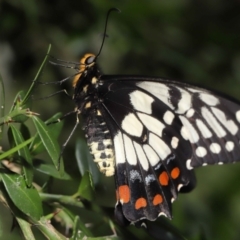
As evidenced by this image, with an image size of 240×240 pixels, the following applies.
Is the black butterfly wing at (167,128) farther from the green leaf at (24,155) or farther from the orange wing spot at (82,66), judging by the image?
the green leaf at (24,155)

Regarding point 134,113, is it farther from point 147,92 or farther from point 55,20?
point 55,20

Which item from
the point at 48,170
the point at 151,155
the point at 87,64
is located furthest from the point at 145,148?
the point at 48,170

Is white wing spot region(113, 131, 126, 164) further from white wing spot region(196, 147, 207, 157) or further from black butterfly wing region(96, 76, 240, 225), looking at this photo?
white wing spot region(196, 147, 207, 157)

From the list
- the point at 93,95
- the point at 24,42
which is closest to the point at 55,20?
the point at 24,42

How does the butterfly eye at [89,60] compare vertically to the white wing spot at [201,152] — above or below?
above

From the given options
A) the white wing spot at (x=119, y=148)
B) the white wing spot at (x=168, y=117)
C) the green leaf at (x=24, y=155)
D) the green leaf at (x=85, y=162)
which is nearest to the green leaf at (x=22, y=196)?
the green leaf at (x=24, y=155)

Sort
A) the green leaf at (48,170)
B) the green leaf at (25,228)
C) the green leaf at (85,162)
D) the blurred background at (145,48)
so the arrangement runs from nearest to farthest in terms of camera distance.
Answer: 1. the green leaf at (25,228)
2. the green leaf at (48,170)
3. the green leaf at (85,162)
4. the blurred background at (145,48)

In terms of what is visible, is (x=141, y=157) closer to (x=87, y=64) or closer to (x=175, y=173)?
(x=175, y=173)
